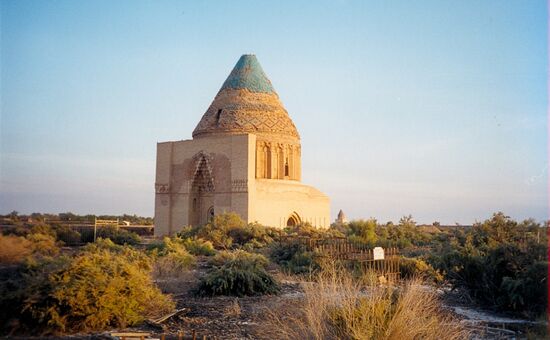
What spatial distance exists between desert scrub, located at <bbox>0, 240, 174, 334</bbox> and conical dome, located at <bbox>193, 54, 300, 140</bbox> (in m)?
21.2

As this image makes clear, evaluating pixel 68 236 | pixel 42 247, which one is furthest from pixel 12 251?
pixel 68 236

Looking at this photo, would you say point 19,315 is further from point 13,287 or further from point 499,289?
point 499,289

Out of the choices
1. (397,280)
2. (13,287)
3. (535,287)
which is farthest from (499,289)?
(13,287)

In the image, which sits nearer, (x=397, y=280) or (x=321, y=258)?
(x=397, y=280)

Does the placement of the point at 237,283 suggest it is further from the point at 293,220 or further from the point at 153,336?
the point at 293,220

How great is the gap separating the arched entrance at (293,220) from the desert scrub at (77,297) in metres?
21.4

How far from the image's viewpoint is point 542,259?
8.67 metres

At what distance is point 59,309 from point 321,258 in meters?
7.54

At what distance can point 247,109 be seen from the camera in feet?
96.6

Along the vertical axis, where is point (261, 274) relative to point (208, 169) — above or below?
below

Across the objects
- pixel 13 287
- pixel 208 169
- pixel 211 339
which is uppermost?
pixel 208 169

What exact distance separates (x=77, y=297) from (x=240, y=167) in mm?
19597

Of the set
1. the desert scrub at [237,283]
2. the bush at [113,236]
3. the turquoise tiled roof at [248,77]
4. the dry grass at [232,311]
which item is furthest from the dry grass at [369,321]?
the turquoise tiled roof at [248,77]

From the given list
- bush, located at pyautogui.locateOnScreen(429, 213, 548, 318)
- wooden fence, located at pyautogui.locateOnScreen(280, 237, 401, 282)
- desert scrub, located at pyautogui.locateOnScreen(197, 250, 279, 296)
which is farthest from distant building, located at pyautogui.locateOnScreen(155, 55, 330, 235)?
bush, located at pyautogui.locateOnScreen(429, 213, 548, 318)
